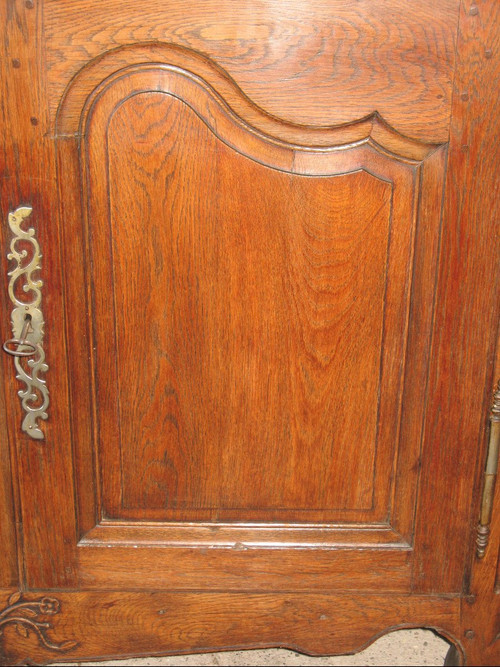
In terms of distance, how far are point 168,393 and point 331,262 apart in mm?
260

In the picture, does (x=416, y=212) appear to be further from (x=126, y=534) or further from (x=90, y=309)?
(x=126, y=534)

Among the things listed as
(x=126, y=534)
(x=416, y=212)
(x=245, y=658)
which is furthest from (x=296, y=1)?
(x=245, y=658)

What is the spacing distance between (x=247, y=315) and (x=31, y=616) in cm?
51

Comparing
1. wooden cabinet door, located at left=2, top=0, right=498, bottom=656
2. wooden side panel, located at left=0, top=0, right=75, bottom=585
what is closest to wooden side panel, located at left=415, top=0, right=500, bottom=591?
wooden cabinet door, located at left=2, top=0, right=498, bottom=656

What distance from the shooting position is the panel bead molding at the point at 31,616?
0.87m

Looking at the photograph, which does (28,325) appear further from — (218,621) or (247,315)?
(218,621)

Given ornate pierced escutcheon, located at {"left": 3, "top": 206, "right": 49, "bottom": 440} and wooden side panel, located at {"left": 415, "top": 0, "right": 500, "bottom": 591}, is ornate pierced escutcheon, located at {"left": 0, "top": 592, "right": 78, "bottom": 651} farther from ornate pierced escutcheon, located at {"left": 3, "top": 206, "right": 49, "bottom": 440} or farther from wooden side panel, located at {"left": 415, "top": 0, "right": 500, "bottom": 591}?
wooden side panel, located at {"left": 415, "top": 0, "right": 500, "bottom": 591}

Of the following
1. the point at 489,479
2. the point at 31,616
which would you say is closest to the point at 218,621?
the point at 31,616

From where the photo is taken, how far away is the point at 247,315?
791 mm

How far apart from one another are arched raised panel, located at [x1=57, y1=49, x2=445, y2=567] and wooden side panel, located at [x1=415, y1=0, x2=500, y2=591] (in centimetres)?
2

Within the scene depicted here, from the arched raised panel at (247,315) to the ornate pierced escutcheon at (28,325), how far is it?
2.4 inches

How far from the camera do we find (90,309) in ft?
2.58

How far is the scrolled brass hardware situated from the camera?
812 mm

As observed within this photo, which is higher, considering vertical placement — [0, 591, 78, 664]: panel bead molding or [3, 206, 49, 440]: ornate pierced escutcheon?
[3, 206, 49, 440]: ornate pierced escutcheon
